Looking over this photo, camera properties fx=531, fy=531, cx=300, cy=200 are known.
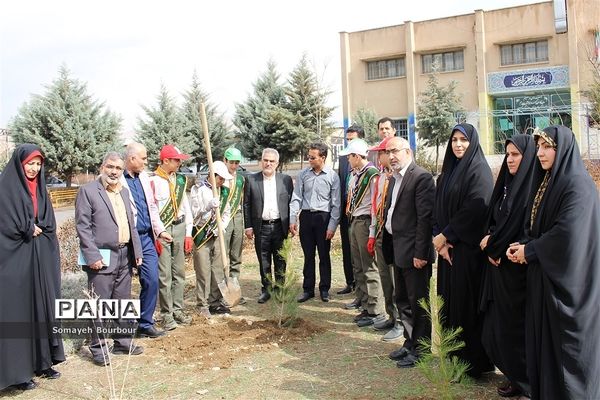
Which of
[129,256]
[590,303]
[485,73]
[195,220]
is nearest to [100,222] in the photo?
[129,256]

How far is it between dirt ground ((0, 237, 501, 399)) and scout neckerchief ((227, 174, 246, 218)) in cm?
133

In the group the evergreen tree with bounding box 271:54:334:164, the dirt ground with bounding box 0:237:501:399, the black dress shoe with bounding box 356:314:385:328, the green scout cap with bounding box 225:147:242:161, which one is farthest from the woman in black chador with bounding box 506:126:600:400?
the evergreen tree with bounding box 271:54:334:164

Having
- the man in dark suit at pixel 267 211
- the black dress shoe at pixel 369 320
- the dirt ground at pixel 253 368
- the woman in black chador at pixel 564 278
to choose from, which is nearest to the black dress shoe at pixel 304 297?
Result: the man in dark suit at pixel 267 211

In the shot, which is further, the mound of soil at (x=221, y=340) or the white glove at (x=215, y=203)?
the white glove at (x=215, y=203)

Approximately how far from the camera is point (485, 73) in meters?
29.0

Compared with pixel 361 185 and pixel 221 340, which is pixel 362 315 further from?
pixel 221 340

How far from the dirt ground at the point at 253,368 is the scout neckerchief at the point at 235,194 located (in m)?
1.33

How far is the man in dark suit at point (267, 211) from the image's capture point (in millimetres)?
6641

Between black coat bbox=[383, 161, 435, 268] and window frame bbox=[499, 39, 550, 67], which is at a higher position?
window frame bbox=[499, 39, 550, 67]

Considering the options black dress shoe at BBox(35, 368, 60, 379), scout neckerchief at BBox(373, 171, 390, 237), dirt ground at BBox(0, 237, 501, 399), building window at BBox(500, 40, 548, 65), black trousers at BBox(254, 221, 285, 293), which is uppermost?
building window at BBox(500, 40, 548, 65)

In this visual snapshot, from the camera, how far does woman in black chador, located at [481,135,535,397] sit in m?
3.46

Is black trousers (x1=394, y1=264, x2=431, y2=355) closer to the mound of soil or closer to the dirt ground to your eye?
the dirt ground

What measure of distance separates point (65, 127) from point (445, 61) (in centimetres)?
2049

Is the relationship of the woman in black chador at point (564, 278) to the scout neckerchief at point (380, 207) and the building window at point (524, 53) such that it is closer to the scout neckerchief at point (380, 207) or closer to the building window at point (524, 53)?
the scout neckerchief at point (380, 207)
